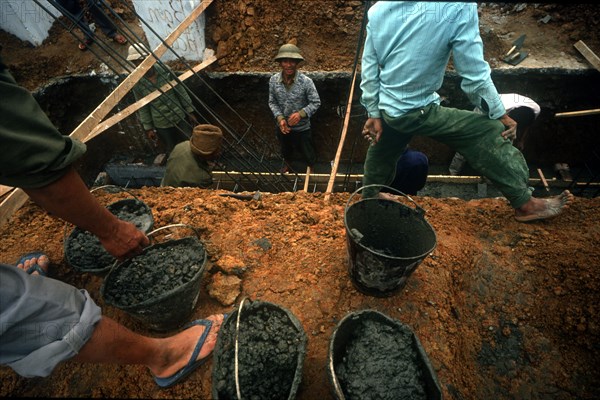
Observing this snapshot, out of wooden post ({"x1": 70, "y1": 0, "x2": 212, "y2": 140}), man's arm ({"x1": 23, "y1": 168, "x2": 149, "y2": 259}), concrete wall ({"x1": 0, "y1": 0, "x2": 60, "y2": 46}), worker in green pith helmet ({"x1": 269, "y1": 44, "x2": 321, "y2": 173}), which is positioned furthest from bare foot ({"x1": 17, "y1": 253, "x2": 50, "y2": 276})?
concrete wall ({"x1": 0, "y1": 0, "x2": 60, "y2": 46})

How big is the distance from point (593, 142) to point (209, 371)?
8357 millimetres

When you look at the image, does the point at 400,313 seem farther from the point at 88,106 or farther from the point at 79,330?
the point at 88,106

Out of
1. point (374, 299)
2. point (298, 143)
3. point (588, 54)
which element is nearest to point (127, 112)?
point (298, 143)

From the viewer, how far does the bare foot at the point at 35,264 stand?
2639 mm

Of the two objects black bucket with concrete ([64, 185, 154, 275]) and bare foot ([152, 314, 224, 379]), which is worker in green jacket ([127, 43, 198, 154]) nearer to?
black bucket with concrete ([64, 185, 154, 275])

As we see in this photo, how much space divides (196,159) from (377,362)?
3.41m

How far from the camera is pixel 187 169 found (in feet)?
14.2

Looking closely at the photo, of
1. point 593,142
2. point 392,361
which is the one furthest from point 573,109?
point 392,361

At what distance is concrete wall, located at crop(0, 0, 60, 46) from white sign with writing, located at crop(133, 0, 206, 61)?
2486 mm

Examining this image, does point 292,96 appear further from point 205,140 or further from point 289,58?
point 205,140

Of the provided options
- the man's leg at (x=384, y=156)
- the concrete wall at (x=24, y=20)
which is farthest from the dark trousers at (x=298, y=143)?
the concrete wall at (x=24, y=20)

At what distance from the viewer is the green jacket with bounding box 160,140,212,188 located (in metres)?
4.32

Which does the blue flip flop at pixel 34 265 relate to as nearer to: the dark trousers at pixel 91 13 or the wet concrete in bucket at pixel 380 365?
the wet concrete in bucket at pixel 380 365

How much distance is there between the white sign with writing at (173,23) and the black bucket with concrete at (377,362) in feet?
17.1
